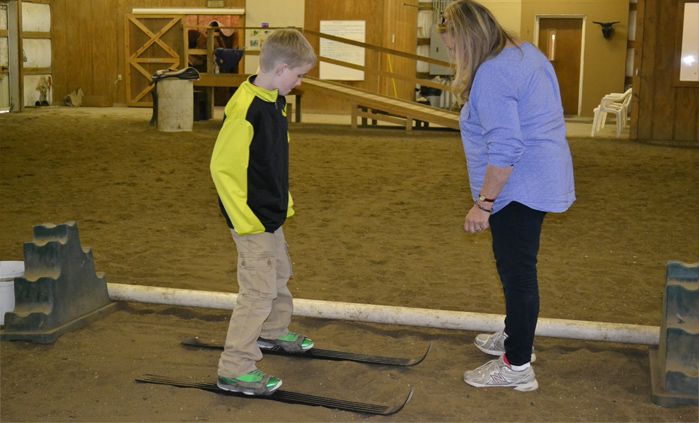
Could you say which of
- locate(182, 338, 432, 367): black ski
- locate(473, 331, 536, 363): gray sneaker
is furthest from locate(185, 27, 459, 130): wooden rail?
locate(182, 338, 432, 367): black ski

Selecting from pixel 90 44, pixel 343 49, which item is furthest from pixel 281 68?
pixel 90 44

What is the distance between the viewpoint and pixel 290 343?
126 inches

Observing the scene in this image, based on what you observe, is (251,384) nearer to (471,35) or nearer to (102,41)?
(471,35)

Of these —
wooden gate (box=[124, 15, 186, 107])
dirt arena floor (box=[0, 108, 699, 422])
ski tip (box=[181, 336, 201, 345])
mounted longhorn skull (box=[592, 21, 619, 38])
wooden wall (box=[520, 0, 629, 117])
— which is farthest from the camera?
wooden gate (box=[124, 15, 186, 107])

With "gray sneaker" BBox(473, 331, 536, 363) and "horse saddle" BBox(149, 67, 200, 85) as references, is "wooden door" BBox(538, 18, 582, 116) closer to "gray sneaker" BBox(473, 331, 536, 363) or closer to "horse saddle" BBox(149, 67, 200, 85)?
"horse saddle" BBox(149, 67, 200, 85)

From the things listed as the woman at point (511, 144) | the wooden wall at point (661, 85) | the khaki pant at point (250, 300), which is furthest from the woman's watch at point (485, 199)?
the wooden wall at point (661, 85)

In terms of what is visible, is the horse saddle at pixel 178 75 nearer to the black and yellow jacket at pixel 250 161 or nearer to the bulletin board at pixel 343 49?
the bulletin board at pixel 343 49

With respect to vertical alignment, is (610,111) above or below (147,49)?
below

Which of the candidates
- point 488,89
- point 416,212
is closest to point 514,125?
point 488,89

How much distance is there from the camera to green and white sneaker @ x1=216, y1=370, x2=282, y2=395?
2.78m

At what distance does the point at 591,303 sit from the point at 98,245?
334 cm

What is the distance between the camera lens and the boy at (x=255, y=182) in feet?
8.79

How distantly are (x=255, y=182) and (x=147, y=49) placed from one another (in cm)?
1689

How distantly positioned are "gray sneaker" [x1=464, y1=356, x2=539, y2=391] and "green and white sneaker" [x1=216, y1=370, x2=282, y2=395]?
781 mm
